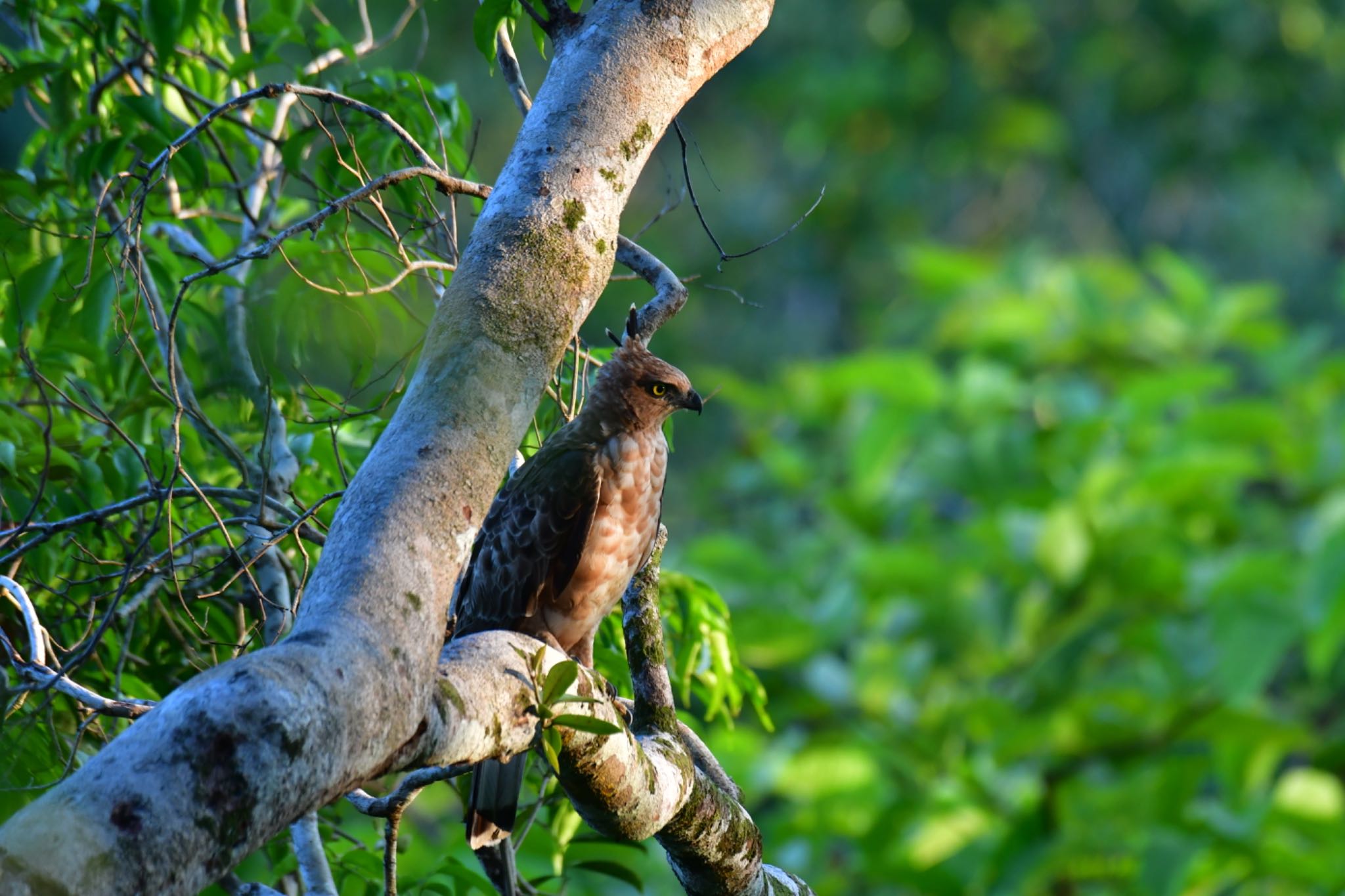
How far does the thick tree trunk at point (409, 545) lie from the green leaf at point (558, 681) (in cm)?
27

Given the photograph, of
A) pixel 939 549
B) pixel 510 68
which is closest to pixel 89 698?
pixel 510 68

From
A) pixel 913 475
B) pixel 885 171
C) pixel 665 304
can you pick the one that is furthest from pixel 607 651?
pixel 885 171

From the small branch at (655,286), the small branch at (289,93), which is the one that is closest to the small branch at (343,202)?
→ the small branch at (289,93)

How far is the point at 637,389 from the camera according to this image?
120 inches

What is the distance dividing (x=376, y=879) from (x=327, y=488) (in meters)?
0.82

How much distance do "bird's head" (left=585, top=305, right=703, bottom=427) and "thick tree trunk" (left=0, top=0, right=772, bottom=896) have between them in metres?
1.16

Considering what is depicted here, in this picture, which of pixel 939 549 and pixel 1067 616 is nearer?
pixel 1067 616

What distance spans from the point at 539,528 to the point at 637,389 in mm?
433

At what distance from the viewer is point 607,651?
9.34ft

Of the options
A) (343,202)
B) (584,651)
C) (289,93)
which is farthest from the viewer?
(584,651)

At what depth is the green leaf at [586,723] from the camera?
64.1 inches

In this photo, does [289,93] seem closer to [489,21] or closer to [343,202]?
[343,202]

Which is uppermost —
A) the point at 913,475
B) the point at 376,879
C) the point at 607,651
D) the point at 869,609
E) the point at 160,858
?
the point at 913,475

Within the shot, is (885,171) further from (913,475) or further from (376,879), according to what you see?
(376,879)
